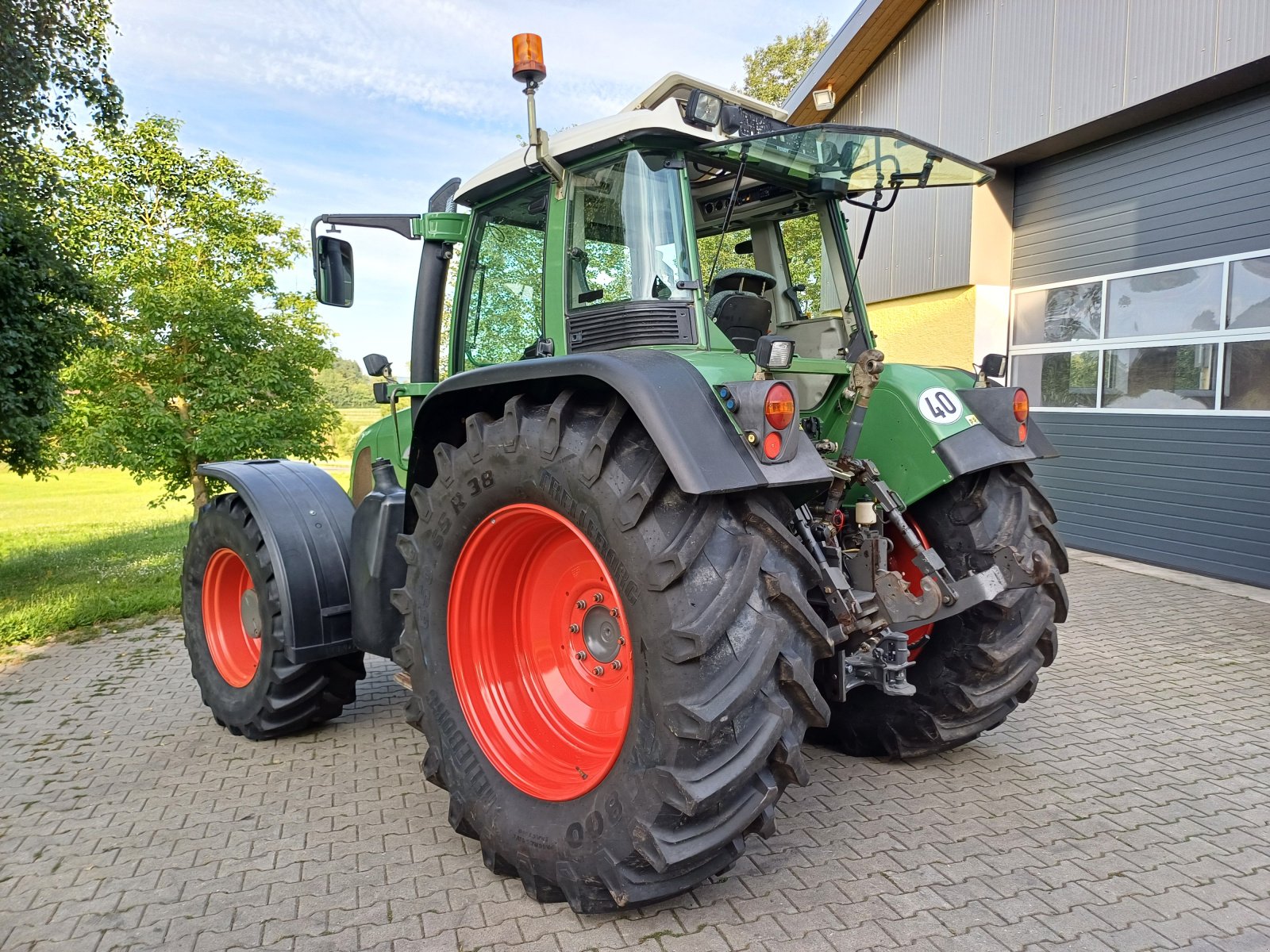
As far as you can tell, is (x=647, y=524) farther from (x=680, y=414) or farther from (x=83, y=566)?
(x=83, y=566)

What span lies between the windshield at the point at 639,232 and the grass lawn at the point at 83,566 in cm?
525

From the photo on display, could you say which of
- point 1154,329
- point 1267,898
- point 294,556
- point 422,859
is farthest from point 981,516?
point 1154,329

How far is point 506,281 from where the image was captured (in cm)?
349

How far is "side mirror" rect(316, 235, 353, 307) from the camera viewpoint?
141 inches

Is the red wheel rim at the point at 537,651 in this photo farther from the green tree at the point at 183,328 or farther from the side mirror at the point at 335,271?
the green tree at the point at 183,328

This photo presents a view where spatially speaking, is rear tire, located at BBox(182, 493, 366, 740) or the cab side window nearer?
the cab side window

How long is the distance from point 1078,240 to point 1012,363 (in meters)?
1.45

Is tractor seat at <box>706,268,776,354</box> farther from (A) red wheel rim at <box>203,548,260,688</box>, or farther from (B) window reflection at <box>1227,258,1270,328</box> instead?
(B) window reflection at <box>1227,258,1270,328</box>

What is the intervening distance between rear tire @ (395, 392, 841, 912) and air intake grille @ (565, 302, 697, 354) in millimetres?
442

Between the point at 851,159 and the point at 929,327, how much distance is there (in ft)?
22.4

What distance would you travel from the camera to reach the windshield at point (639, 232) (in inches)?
111

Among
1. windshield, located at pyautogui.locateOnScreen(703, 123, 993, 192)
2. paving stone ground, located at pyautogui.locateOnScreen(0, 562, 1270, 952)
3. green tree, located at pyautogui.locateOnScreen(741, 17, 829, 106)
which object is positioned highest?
green tree, located at pyautogui.locateOnScreen(741, 17, 829, 106)

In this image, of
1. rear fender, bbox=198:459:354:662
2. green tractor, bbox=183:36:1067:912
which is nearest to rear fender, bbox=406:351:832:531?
green tractor, bbox=183:36:1067:912

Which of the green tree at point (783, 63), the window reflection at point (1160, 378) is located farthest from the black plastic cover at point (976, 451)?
the green tree at point (783, 63)
